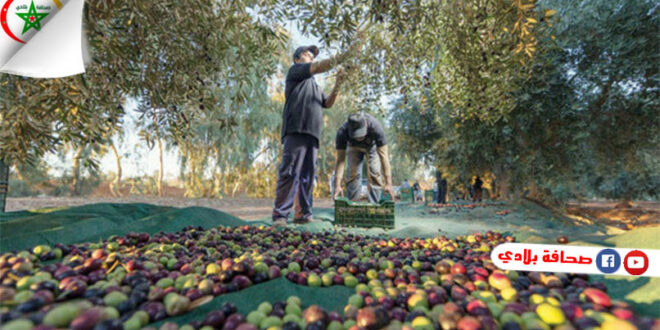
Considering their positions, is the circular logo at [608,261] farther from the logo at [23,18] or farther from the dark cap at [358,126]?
the dark cap at [358,126]

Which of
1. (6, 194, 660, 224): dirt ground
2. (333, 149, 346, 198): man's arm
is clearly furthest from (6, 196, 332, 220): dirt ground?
(333, 149, 346, 198): man's arm

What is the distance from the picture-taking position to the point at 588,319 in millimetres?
1000

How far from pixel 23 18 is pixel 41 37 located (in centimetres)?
10

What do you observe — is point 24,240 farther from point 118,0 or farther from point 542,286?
point 542,286

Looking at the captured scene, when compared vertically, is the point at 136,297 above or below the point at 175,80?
below

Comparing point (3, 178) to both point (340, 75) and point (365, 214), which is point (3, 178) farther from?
point (365, 214)

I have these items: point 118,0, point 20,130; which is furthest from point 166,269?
point 118,0

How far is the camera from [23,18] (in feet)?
5.01

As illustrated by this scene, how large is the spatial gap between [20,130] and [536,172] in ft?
35.0

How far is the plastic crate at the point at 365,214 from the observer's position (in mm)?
4555

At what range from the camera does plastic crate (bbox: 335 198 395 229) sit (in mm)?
4555

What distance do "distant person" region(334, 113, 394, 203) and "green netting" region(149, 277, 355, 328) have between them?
4.00m

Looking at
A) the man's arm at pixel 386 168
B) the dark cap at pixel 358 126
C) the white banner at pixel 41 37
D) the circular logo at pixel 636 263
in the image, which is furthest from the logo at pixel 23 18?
the man's arm at pixel 386 168

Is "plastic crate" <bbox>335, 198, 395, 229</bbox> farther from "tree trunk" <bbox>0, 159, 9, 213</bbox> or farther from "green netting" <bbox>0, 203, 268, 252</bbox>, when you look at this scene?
"tree trunk" <bbox>0, 159, 9, 213</bbox>
